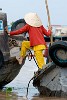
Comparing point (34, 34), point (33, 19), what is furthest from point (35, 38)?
point (33, 19)

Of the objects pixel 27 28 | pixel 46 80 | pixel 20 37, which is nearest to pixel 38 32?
pixel 27 28

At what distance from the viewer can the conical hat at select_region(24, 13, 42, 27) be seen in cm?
1137

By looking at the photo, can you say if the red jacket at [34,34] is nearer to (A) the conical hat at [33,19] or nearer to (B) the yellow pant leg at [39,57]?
(A) the conical hat at [33,19]

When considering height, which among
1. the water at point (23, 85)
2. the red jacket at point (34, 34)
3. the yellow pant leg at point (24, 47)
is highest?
the red jacket at point (34, 34)

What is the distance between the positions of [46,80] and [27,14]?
160 cm

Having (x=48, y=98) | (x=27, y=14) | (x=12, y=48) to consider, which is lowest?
(x=48, y=98)

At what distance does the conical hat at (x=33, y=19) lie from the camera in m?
11.4

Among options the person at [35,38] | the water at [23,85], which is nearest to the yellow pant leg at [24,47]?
the person at [35,38]

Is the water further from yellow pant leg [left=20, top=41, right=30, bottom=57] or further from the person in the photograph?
yellow pant leg [left=20, top=41, right=30, bottom=57]

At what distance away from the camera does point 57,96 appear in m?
11.0

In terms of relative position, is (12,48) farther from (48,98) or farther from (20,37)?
(48,98)

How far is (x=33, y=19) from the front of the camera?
1151 centimetres

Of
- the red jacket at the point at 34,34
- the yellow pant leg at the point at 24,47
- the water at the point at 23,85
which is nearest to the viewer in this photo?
the red jacket at the point at 34,34

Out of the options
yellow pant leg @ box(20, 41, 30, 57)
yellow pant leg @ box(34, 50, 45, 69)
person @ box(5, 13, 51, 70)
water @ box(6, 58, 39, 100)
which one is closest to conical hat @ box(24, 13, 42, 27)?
person @ box(5, 13, 51, 70)
